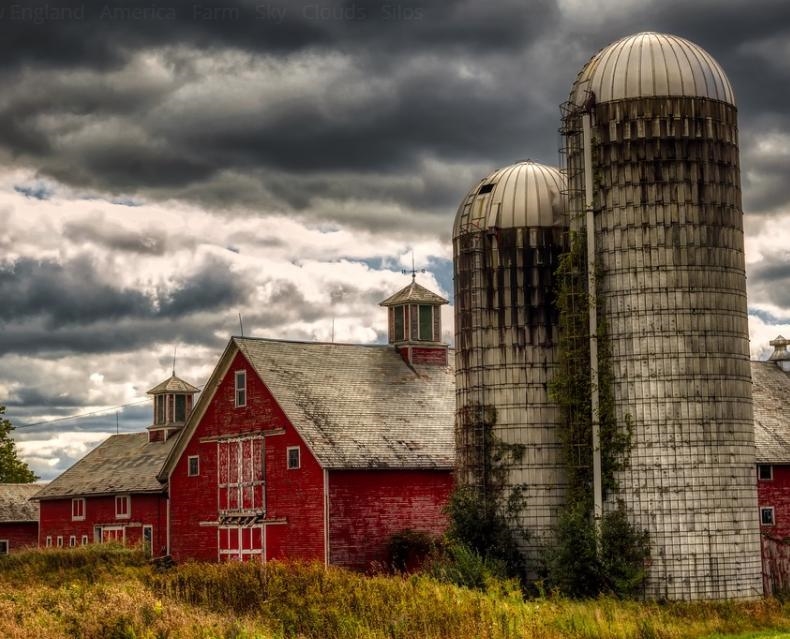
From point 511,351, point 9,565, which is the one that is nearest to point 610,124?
point 511,351

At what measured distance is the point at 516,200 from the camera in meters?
31.7

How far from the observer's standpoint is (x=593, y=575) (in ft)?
89.8

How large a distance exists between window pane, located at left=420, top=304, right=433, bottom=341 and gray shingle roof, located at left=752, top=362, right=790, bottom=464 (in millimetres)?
12827

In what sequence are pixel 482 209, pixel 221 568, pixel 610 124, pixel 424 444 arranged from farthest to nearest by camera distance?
pixel 424 444, pixel 482 209, pixel 610 124, pixel 221 568

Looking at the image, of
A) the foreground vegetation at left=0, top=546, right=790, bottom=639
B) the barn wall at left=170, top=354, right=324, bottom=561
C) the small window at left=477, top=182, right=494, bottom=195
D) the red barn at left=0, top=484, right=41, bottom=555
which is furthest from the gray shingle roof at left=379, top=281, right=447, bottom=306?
the red barn at left=0, top=484, right=41, bottom=555

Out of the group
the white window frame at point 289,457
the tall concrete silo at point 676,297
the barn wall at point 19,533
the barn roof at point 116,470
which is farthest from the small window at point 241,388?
the barn wall at point 19,533

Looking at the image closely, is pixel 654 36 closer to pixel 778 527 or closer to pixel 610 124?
pixel 610 124

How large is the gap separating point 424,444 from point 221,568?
47.6 ft

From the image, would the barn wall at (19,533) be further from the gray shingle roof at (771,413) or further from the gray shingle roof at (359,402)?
the gray shingle roof at (771,413)

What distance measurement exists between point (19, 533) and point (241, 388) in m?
29.9

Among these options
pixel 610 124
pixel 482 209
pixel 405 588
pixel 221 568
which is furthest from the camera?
pixel 482 209

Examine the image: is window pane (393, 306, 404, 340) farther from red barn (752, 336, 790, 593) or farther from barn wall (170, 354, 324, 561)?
red barn (752, 336, 790, 593)

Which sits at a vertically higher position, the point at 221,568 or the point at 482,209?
the point at 482,209

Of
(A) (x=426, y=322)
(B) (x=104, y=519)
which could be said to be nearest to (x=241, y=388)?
(A) (x=426, y=322)
